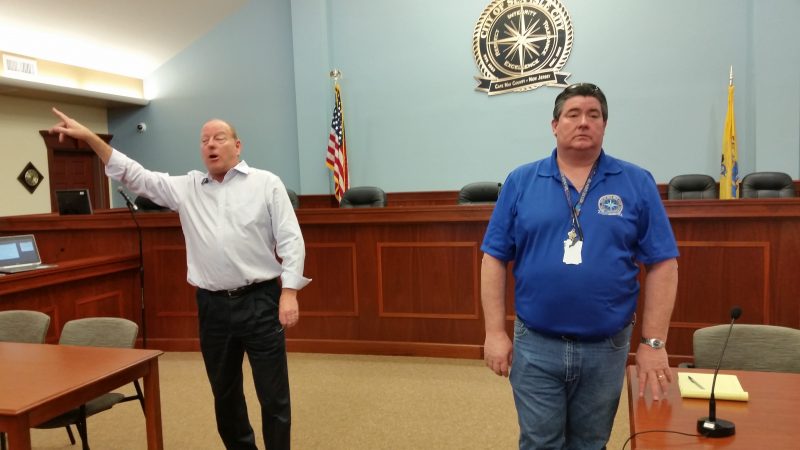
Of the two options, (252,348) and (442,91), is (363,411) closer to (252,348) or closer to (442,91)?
(252,348)

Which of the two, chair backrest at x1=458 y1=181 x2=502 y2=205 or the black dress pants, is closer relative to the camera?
the black dress pants

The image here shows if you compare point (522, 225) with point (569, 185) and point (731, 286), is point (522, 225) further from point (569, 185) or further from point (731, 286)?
point (731, 286)

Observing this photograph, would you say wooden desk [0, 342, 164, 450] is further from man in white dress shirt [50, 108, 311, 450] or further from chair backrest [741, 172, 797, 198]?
chair backrest [741, 172, 797, 198]

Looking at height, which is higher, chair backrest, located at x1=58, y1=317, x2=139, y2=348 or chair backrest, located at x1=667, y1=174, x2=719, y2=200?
chair backrest, located at x1=667, y1=174, x2=719, y2=200

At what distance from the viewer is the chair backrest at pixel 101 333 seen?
267 cm

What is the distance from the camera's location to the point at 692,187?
550 cm

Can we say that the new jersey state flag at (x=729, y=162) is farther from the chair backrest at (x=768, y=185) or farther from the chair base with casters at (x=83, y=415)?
the chair base with casters at (x=83, y=415)

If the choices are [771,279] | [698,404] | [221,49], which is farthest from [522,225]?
[221,49]

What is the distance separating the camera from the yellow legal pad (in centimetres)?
157

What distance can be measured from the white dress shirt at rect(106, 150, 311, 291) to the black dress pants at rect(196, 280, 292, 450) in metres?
0.08

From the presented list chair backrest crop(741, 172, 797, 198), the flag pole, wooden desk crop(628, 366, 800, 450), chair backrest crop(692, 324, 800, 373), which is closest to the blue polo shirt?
wooden desk crop(628, 366, 800, 450)

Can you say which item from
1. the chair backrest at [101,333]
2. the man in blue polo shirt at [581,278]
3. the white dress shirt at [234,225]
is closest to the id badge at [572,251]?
the man in blue polo shirt at [581,278]

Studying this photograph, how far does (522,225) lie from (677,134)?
548cm

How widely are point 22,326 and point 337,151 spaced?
4.55 m
